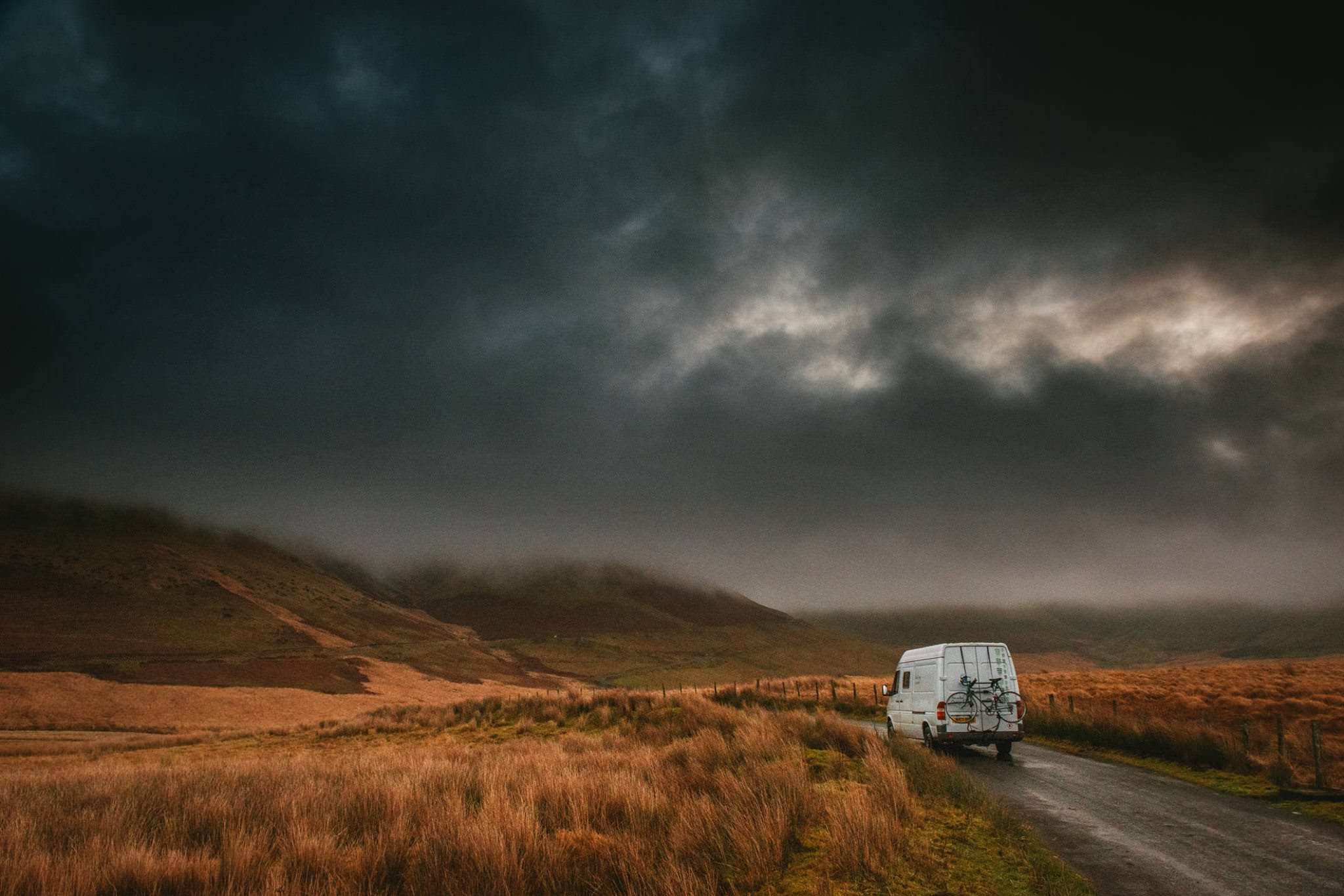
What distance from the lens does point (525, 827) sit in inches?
284

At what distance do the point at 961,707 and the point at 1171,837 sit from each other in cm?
832

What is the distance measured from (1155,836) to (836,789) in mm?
4434

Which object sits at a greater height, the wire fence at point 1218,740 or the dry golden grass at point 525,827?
the dry golden grass at point 525,827

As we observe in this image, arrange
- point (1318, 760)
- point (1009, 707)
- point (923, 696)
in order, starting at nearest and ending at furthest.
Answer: point (1318, 760), point (1009, 707), point (923, 696)

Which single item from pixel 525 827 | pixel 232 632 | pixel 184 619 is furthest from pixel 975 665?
pixel 184 619

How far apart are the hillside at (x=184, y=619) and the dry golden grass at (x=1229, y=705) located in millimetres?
69851

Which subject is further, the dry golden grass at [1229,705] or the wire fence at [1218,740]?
the dry golden grass at [1229,705]

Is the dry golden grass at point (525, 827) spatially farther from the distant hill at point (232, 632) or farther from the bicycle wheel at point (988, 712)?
the distant hill at point (232, 632)

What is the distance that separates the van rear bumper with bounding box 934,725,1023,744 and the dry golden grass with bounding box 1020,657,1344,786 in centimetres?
426

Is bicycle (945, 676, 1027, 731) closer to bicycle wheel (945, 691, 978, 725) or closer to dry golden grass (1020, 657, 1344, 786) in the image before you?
bicycle wheel (945, 691, 978, 725)

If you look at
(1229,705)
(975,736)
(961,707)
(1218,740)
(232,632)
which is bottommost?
(232,632)

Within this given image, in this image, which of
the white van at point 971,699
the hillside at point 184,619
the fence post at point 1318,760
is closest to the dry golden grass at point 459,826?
the white van at point 971,699

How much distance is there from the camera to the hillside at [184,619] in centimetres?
7675

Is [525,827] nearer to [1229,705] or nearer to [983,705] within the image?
[983,705]
